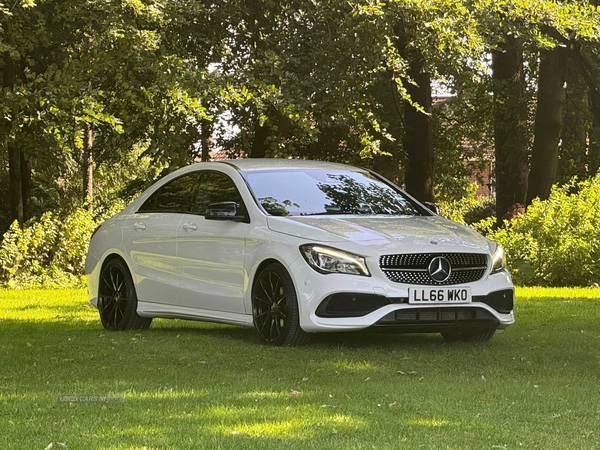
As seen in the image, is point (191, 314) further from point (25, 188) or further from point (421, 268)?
point (25, 188)

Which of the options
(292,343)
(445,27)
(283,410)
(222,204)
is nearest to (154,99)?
(445,27)

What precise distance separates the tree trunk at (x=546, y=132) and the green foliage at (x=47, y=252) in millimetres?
11559

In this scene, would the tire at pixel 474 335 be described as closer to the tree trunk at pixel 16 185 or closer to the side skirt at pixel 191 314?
the side skirt at pixel 191 314

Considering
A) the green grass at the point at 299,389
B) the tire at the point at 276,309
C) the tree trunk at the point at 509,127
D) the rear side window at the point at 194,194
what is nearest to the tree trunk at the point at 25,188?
the tree trunk at the point at 509,127

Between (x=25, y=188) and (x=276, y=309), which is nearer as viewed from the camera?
(x=276, y=309)

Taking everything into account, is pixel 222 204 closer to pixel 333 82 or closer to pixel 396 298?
pixel 396 298

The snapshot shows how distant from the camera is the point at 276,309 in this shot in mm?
9086

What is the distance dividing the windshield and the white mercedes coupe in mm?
13

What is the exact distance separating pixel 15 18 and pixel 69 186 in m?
20.5

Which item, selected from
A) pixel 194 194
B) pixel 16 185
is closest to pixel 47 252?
pixel 16 185

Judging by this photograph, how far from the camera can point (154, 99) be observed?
14.6 metres

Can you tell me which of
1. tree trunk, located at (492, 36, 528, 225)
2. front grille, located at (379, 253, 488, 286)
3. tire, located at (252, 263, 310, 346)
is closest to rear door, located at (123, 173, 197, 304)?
tire, located at (252, 263, 310, 346)

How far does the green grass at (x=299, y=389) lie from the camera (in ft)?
17.2

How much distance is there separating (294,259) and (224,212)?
1004 millimetres
